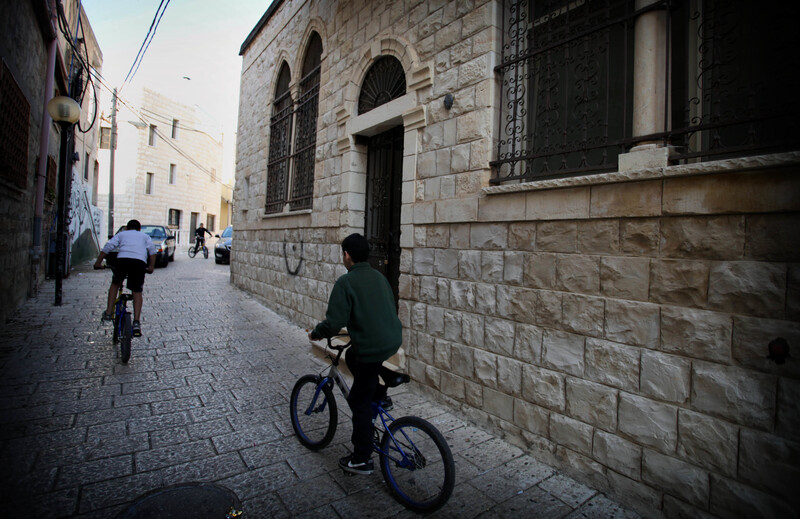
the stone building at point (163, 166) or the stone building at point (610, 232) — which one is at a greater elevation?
the stone building at point (163, 166)

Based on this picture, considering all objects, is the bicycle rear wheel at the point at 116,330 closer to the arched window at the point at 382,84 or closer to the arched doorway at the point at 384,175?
the arched doorway at the point at 384,175

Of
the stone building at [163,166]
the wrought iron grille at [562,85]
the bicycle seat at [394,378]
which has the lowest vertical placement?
the bicycle seat at [394,378]

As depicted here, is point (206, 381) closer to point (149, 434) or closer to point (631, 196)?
point (149, 434)

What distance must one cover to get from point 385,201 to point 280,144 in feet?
16.4

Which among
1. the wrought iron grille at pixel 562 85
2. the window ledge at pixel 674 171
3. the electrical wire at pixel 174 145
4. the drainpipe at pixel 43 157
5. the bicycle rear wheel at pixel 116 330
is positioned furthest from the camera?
the electrical wire at pixel 174 145

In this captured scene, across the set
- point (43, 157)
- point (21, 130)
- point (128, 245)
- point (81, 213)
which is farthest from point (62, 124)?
point (81, 213)

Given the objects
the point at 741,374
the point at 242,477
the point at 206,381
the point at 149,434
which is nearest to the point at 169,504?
the point at 242,477

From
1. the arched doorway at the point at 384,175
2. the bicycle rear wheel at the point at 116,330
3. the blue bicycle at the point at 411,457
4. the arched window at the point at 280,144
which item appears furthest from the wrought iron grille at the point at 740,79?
the arched window at the point at 280,144

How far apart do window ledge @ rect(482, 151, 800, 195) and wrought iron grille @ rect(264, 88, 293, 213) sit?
6840 mm

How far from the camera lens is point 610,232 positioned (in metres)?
3.01

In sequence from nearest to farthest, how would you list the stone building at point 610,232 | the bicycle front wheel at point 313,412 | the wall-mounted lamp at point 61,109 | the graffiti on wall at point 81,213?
the stone building at point 610,232, the bicycle front wheel at point 313,412, the wall-mounted lamp at point 61,109, the graffiti on wall at point 81,213

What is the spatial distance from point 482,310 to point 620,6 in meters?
2.84

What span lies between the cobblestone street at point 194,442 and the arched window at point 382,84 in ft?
12.4

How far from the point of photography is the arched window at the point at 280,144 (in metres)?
9.39
